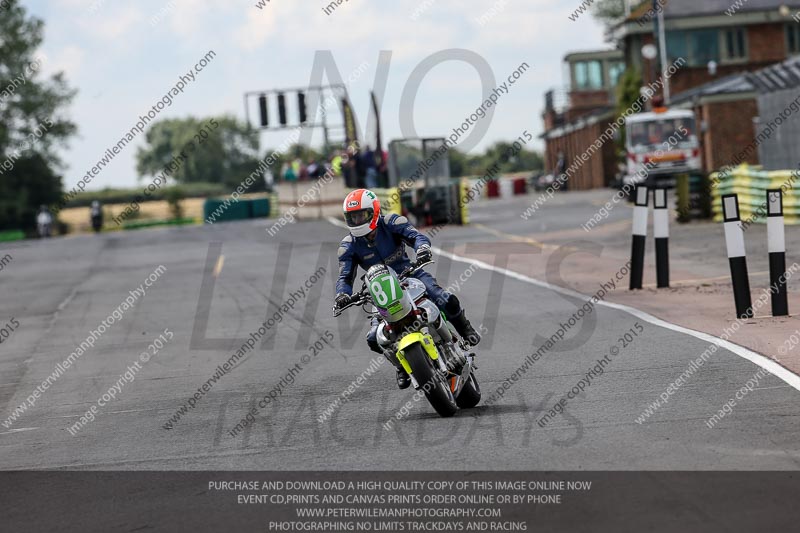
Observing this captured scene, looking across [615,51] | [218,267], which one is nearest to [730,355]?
[218,267]

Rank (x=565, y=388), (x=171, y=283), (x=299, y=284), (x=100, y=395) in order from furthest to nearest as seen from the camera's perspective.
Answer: (x=171, y=283) < (x=299, y=284) < (x=100, y=395) < (x=565, y=388)

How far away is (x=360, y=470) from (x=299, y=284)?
48.5ft

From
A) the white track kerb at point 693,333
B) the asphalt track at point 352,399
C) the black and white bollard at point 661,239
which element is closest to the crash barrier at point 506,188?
the white track kerb at point 693,333

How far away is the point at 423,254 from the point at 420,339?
91 cm

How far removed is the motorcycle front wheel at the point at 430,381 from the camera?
28.1ft

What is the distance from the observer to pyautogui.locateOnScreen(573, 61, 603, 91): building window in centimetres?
7206

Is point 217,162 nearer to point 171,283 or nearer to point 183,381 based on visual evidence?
point 171,283

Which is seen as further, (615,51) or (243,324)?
(615,51)

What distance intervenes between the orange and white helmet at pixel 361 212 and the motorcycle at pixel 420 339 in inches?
17.2

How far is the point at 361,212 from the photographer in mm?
9383

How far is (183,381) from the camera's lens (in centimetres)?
1216

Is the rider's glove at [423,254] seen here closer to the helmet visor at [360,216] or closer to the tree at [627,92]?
the helmet visor at [360,216]

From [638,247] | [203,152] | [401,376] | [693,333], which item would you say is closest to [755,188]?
[638,247]

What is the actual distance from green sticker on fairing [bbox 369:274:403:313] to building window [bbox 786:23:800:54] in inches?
2239
